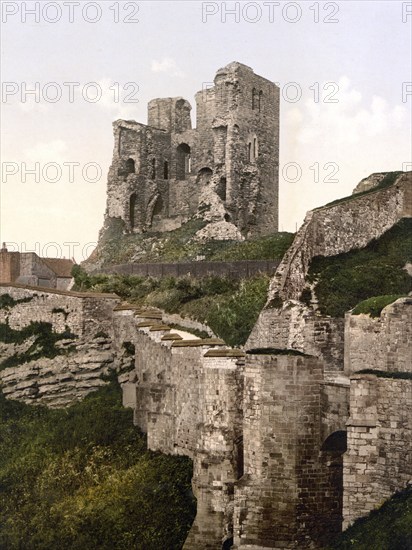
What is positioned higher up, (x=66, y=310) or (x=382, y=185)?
(x=382, y=185)

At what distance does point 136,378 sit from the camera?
97.9ft

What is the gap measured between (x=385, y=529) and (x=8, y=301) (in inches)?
868

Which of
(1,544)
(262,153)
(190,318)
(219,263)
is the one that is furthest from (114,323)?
(262,153)

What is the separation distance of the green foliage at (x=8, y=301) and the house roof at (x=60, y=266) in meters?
18.6

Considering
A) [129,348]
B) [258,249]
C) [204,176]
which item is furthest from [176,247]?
[129,348]

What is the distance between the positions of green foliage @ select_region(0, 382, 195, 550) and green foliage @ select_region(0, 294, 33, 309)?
657cm

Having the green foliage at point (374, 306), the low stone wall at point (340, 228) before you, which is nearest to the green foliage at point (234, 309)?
the low stone wall at point (340, 228)

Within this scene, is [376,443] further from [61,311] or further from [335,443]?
[61,311]

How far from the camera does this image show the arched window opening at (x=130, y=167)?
157ft

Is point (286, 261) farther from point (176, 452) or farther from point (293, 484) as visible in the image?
point (293, 484)

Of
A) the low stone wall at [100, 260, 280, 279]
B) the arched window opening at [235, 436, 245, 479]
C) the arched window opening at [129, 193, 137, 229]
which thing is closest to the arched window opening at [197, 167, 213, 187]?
the arched window opening at [129, 193, 137, 229]

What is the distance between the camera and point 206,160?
4612cm

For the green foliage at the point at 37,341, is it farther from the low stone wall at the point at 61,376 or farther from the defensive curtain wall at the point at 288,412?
the defensive curtain wall at the point at 288,412

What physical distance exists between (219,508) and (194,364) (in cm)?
391
